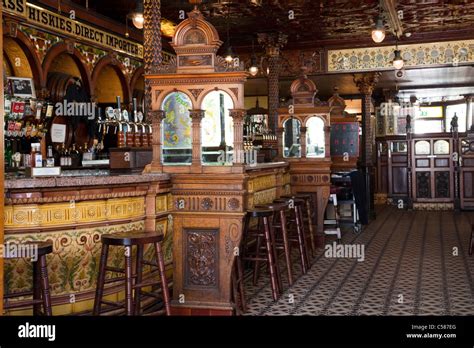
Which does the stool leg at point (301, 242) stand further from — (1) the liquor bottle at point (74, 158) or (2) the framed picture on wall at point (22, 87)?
(2) the framed picture on wall at point (22, 87)

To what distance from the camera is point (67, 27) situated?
8.87 meters

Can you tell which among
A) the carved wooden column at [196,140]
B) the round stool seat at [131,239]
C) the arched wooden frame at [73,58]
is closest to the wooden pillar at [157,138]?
the carved wooden column at [196,140]

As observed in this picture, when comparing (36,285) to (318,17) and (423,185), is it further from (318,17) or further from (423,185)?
(423,185)

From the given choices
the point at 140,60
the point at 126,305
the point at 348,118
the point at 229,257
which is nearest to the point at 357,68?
the point at 348,118

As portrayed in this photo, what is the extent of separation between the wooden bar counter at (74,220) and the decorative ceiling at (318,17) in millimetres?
5041

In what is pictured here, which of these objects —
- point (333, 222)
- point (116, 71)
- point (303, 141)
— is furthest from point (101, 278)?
point (116, 71)

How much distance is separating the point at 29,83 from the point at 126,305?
4128 millimetres

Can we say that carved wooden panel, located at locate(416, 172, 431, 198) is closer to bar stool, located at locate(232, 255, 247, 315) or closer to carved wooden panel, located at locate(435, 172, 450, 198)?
carved wooden panel, located at locate(435, 172, 450, 198)

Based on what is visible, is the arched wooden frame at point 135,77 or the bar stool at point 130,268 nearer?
the bar stool at point 130,268

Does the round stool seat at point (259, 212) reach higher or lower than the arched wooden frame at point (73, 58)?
lower

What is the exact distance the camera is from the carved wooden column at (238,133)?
4.79m

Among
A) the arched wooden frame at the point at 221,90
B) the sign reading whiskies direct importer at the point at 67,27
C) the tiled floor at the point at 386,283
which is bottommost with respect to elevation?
the tiled floor at the point at 386,283

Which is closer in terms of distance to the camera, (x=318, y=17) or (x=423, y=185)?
(x=318, y=17)

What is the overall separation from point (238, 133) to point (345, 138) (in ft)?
24.4
